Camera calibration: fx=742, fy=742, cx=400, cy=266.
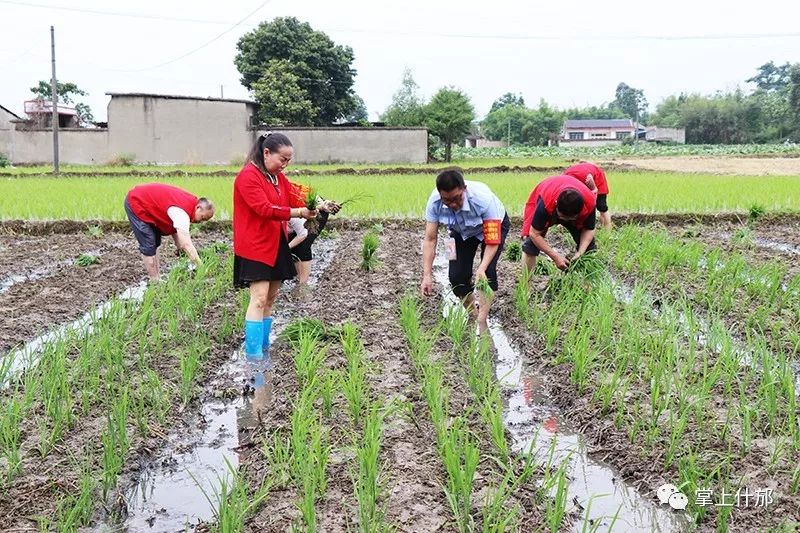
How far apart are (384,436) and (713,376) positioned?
4.96 feet

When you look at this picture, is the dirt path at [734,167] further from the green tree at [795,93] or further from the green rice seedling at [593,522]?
the green tree at [795,93]

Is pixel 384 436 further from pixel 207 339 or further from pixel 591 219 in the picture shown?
pixel 591 219

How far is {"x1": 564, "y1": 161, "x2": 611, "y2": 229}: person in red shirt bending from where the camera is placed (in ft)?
21.4

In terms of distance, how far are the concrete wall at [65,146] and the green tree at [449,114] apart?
12.8 meters

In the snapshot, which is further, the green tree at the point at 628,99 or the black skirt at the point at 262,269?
the green tree at the point at 628,99

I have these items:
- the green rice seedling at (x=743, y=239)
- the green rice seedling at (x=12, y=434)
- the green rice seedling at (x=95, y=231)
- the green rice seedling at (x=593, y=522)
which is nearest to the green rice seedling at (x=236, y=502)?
the green rice seedling at (x=12, y=434)

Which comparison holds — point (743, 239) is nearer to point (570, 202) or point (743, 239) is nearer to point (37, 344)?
point (570, 202)

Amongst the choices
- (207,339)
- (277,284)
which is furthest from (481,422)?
(207,339)

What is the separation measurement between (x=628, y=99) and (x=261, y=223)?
102228 mm

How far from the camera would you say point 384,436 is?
10.4ft

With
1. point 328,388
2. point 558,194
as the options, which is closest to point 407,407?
point 328,388

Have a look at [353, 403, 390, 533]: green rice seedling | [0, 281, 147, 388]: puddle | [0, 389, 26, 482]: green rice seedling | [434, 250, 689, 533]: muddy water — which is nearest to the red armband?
[434, 250, 689, 533]: muddy water

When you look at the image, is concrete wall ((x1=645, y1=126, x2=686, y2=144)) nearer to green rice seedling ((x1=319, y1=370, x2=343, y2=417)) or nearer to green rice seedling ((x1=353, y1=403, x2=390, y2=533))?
green rice seedling ((x1=319, y1=370, x2=343, y2=417))

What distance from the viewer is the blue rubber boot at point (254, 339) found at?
4383 millimetres
